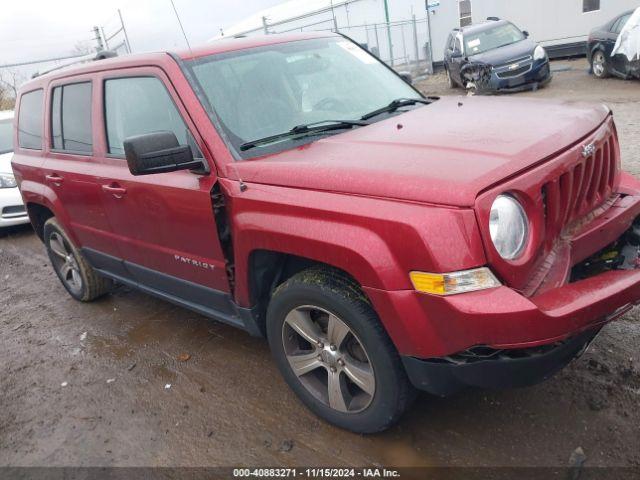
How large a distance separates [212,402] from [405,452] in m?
1.22

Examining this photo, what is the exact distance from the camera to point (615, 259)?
8.39ft

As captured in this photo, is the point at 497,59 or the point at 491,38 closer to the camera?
the point at 497,59

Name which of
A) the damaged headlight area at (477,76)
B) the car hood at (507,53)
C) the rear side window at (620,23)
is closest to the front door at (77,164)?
the damaged headlight area at (477,76)

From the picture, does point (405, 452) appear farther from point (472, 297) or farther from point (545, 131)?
point (545, 131)

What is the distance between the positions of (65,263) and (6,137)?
16.6 ft

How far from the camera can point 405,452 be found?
2629mm

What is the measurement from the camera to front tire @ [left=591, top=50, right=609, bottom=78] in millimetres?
12378

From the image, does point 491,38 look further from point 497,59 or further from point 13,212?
point 13,212

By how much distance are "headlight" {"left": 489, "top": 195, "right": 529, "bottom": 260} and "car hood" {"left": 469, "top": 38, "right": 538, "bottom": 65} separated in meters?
11.2

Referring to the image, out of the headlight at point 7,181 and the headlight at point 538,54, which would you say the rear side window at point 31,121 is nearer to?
the headlight at point 7,181

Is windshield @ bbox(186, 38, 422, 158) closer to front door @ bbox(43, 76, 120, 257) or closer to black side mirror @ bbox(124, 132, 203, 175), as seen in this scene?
black side mirror @ bbox(124, 132, 203, 175)

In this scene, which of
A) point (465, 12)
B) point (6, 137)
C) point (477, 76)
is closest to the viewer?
point (6, 137)

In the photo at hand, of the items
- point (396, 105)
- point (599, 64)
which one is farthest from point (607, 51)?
point (396, 105)

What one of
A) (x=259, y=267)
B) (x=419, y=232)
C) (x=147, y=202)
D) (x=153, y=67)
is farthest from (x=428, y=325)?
(x=153, y=67)
